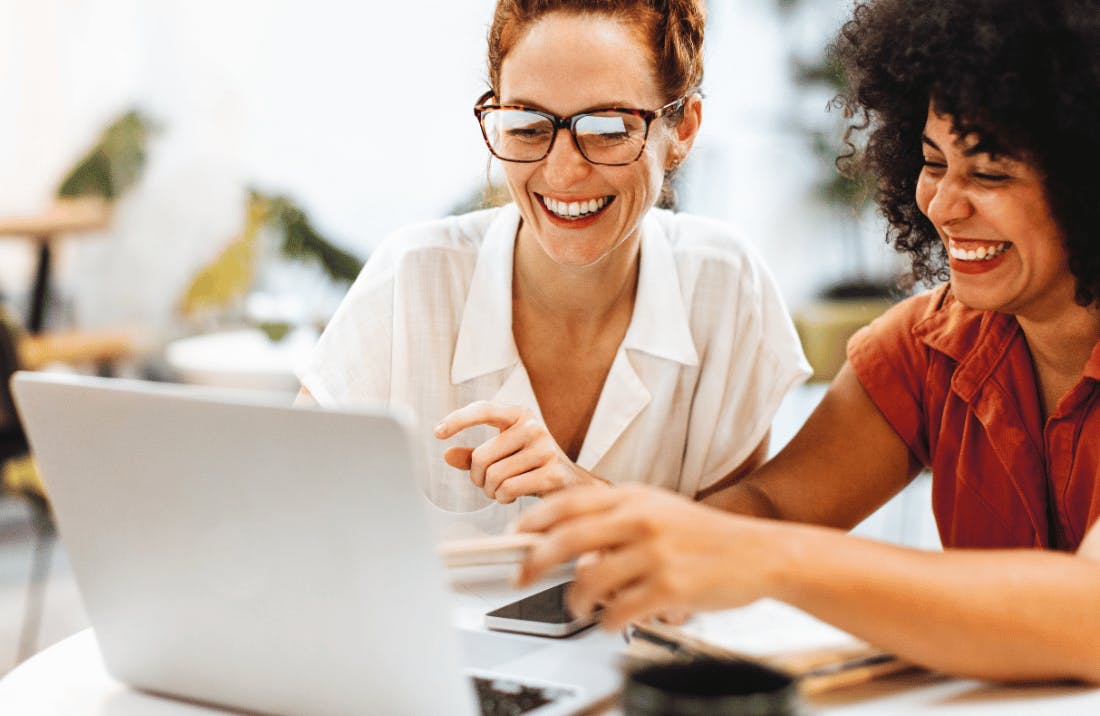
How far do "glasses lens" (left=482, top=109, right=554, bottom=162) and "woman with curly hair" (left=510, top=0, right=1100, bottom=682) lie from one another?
0.38 m

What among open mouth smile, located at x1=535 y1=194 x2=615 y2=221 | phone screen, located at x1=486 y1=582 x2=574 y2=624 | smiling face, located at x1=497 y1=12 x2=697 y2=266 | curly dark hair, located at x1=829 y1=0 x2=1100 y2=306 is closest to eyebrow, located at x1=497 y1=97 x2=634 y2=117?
smiling face, located at x1=497 y1=12 x2=697 y2=266

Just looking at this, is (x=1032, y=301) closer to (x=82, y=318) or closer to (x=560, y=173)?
(x=560, y=173)

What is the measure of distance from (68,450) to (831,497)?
0.92m

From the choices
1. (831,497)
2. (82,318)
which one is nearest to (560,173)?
(831,497)

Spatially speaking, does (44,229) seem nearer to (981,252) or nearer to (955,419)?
(955,419)

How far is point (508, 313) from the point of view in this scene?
1.69 metres

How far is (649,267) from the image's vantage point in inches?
69.0

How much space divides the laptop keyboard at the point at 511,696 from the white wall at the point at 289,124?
452 cm

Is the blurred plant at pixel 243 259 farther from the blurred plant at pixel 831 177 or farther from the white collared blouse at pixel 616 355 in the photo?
the white collared blouse at pixel 616 355

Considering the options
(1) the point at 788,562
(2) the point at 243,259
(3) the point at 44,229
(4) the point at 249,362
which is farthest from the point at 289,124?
(1) the point at 788,562

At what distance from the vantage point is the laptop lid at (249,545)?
31.1 inches

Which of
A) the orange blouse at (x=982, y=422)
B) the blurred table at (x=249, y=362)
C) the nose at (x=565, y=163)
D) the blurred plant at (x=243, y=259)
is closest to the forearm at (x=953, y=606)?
the orange blouse at (x=982, y=422)

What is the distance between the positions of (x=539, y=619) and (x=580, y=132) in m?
0.66

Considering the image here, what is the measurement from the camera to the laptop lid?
0.79m
